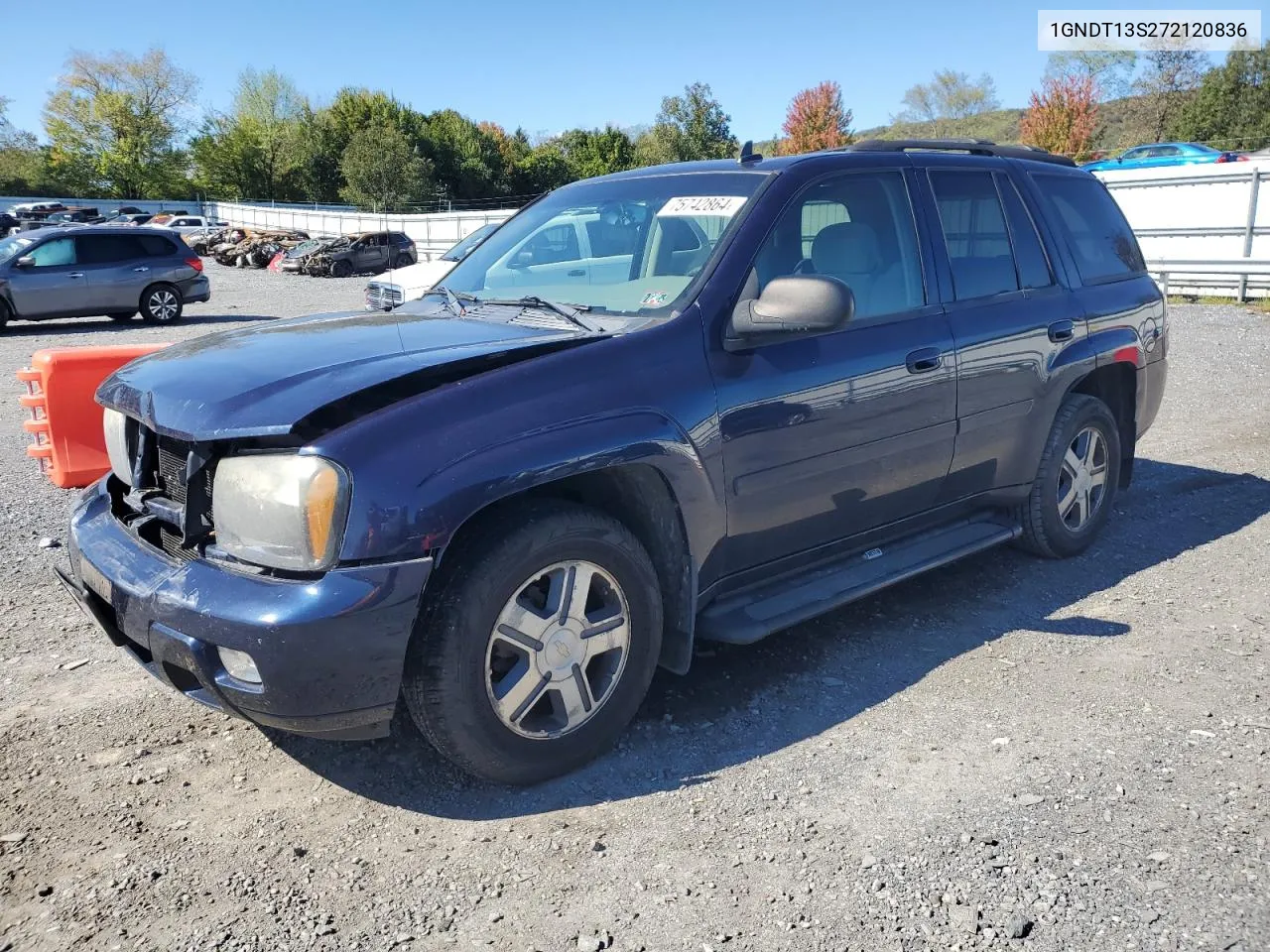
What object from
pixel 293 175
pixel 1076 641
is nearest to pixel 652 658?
pixel 1076 641

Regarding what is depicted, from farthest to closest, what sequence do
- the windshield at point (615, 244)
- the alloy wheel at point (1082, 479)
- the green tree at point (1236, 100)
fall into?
1. the green tree at point (1236, 100)
2. the alloy wheel at point (1082, 479)
3. the windshield at point (615, 244)

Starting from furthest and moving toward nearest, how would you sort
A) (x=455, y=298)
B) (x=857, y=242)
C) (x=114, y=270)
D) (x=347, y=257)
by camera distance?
(x=347, y=257)
(x=114, y=270)
(x=455, y=298)
(x=857, y=242)

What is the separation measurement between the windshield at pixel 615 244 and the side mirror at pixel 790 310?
23 cm

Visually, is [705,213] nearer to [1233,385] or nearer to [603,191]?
[603,191]

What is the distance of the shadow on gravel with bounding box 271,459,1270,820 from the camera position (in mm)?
3154

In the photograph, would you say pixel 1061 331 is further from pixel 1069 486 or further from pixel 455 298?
pixel 455 298

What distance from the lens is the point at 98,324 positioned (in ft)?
62.4

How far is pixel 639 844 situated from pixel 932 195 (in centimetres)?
293

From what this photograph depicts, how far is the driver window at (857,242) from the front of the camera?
12.1 ft

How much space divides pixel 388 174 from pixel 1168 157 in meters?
44.7

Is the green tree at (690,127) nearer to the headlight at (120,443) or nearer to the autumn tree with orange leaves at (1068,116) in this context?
the autumn tree with orange leaves at (1068,116)

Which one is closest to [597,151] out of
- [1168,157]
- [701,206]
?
[1168,157]

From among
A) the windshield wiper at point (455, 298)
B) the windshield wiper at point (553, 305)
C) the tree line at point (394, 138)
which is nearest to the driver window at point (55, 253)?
the windshield wiper at point (455, 298)

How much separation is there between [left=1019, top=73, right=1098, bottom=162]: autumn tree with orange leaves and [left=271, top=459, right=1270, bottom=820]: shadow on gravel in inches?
2163
